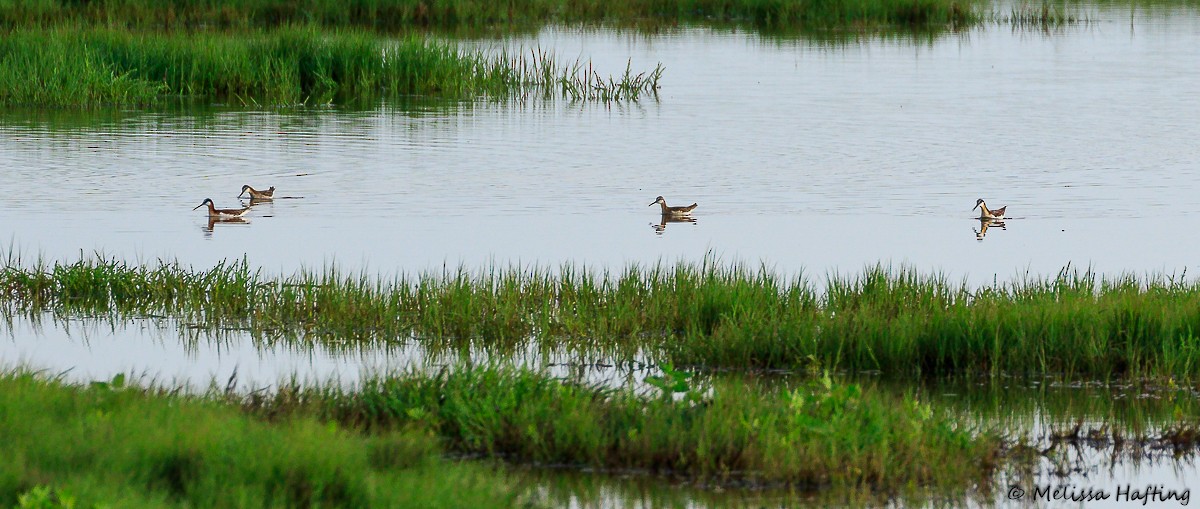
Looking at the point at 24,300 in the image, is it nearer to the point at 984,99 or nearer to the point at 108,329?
the point at 108,329

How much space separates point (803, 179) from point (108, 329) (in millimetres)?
9361

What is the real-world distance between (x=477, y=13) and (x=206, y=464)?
115ft

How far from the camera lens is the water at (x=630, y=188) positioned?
32.6 ft

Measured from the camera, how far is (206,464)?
6.01 metres

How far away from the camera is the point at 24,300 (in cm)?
1071

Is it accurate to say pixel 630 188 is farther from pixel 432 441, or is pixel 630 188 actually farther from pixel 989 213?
pixel 432 441

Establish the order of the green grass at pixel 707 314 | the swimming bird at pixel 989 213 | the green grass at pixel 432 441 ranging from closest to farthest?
the green grass at pixel 432 441 < the green grass at pixel 707 314 < the swimming bird at pixel 989 213

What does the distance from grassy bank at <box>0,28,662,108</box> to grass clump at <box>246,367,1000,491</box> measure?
17294 mm

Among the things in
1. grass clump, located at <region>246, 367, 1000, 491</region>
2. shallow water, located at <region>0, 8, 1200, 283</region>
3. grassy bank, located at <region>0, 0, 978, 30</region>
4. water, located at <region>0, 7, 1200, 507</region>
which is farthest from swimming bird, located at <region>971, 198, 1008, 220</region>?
grassy bank, located at <region>0, 0, 978, 30</region>

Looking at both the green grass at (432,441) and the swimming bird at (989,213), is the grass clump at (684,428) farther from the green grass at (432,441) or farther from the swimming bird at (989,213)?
the swimming bird at (989,213)

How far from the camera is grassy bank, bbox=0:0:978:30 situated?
34.9 m

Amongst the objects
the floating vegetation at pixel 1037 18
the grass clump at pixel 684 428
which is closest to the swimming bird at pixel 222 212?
the grass clump at pixel 684 428

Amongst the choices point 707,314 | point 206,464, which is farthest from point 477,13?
point 206,464

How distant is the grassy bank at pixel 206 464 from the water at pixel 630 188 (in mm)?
718
